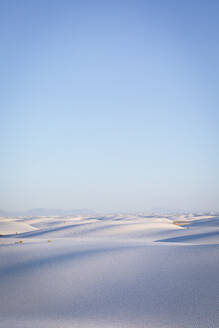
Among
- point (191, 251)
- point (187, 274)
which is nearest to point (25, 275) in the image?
point (187, 274)

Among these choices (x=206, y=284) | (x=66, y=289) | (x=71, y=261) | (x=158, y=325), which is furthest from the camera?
(x=71, y=261)

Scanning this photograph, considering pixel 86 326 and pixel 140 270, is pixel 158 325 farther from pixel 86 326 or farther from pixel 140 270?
pixel 140 270

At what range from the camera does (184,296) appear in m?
3.42

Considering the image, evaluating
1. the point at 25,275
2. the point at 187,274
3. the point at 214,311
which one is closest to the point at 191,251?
the point at 187,274

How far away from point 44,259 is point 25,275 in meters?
0.88

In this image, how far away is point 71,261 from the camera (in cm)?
536

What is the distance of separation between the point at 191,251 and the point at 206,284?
1720 millimetres

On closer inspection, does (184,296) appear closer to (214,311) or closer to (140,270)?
(214,311)

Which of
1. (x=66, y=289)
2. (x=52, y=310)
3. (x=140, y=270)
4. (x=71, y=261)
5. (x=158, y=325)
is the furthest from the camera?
(x=71, y=261)

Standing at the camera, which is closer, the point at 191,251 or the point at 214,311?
the point at 214,311

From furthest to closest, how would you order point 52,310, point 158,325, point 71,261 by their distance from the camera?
point 71,261 → point 52,310 → point 158,325

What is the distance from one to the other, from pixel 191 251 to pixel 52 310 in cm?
305

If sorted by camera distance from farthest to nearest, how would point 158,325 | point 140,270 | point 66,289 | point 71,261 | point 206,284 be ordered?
1. point 71,261
2. point 140,270
3. point 66,289
4. point 206,284
5. point 158,325

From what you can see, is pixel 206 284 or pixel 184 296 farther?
pixel 206 284
